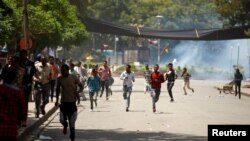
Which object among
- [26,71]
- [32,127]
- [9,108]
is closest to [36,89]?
[32,127]

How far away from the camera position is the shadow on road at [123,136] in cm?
1557

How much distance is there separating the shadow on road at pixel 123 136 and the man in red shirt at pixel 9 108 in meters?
6.55

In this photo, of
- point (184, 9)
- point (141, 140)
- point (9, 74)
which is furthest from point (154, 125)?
point (184, 9)

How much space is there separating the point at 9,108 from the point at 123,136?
7333mm

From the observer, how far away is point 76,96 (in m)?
14.7

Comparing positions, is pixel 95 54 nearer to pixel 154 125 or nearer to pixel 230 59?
pixel 230 59

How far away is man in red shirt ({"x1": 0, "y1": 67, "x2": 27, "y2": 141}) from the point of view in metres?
8.95

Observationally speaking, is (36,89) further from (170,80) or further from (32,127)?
(170,80)

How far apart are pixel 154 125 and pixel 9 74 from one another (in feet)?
33.7

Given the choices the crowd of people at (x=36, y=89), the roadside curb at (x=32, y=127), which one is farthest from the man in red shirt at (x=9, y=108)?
the roadside curb at (x=32, y=127)

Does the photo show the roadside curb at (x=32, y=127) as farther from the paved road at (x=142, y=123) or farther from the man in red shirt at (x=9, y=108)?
the man in red shirt at (x=9, y=108)

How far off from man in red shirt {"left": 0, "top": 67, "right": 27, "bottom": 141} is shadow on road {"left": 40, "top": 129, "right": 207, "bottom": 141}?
21.5 ft

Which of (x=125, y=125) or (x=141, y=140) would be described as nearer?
(x=141, y=140)

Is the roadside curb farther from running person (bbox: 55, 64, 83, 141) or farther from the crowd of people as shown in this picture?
running person (bbox: 55, 64, 83, 141)
